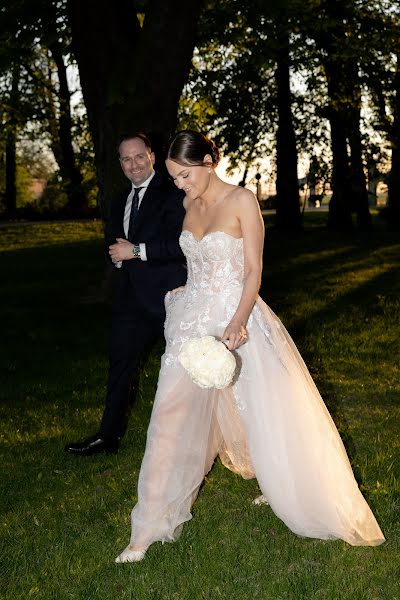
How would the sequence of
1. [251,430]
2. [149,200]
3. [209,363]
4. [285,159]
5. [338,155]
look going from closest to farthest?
[209,363], [251,430], [149,200], [285,159], [338,155]

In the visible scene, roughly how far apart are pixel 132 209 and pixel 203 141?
1671mm

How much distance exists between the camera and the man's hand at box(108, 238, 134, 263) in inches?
251

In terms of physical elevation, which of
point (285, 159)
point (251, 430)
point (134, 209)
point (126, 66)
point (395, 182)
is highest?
point (126, 66)

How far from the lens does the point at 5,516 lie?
20.1 ft

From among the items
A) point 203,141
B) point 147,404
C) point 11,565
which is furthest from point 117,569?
point 147,404

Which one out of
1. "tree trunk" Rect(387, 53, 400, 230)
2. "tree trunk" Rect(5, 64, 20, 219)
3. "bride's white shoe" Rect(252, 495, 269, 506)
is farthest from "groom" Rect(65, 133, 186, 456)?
"tree trunk" Rect(387, 53, 400, 230)

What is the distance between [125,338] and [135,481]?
1.11m

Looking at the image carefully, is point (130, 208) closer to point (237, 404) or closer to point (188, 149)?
point (188, 149)

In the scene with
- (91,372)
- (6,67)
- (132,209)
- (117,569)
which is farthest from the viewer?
(6,67)

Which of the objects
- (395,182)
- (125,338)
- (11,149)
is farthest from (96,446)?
(11,149)

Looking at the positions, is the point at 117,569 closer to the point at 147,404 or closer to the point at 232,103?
the point at 147,404

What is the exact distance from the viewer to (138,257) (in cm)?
642

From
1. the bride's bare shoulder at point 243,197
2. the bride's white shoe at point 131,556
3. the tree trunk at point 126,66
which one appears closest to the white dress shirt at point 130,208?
the bride's bare shoulder at point 243,197

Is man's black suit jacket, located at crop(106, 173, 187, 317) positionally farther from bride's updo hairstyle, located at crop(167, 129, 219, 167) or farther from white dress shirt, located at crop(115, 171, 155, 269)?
bride's updo hairstyle, located at crop(167, 129, 219, 167)
